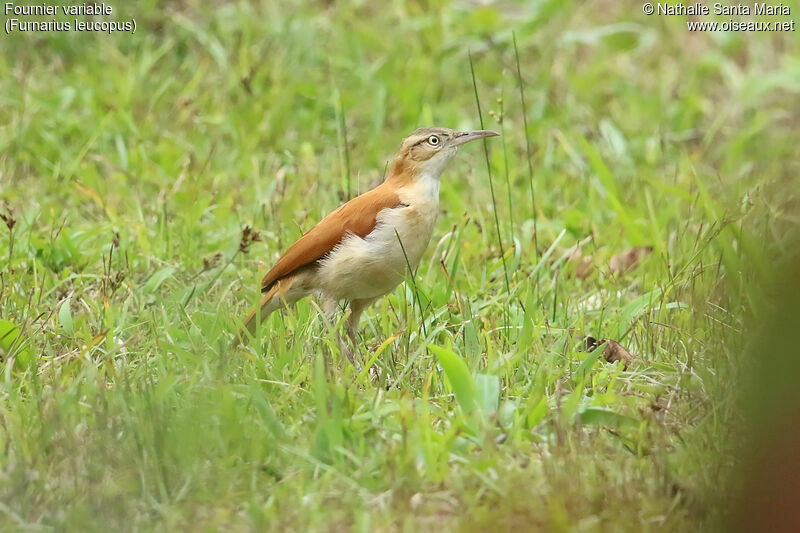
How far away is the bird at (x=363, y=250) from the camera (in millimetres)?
4922

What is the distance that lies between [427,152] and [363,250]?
648mm

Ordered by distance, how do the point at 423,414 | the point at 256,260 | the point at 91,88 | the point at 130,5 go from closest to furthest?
the point at 423,414
the point at 256,260
the point at 91,88
the point at 130,5

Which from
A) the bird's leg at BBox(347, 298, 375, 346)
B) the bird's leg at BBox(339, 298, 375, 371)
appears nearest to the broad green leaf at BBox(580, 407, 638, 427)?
the bird's leg at BBox(339, 298, 375, 371)

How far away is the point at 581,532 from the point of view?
10.5 ft

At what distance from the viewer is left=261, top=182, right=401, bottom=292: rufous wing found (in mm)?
4969

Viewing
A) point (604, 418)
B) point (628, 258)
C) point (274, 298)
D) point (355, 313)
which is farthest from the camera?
point (628, 258)

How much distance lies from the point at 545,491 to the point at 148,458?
117 centimetres

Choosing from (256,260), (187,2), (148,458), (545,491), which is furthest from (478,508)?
(187,2)

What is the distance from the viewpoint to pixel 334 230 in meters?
5.02

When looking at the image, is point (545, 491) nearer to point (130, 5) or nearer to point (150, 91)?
point (150, 91)

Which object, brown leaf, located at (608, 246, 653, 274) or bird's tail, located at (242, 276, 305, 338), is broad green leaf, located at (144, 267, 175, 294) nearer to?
bird's tail, located at (242, 276, 305, 338)

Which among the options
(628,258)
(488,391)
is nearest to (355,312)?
(488,391)

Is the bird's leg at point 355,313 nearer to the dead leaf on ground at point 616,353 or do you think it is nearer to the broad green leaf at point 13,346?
the dead leaf on ground at point 616,353

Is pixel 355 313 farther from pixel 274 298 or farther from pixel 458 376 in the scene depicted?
pixel 458 376
